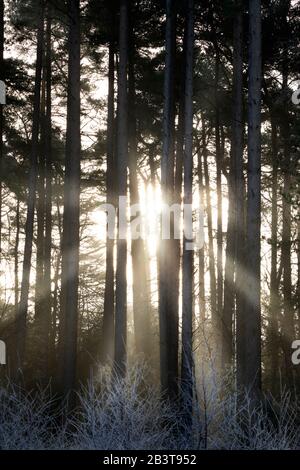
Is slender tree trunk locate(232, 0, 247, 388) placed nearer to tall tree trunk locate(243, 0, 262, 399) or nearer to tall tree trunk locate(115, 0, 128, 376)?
tall tree trunk locate(243, 0, 262, 399)

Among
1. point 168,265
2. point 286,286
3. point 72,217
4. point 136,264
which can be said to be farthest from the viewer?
point 136,264

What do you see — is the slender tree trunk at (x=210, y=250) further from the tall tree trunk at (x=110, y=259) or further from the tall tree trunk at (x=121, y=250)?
the tall tree trunk at (x=121, y=250)

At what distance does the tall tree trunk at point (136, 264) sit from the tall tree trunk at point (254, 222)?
7230mm

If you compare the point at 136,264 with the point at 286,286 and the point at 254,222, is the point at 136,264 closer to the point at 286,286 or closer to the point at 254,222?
the point at 286,286

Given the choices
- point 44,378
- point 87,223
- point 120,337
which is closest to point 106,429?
point 120,337

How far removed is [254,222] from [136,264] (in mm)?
8426

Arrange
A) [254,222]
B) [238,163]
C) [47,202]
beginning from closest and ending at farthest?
[254,222] → [238,163] → [47,202]

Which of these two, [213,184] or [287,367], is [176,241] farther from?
[213,184]

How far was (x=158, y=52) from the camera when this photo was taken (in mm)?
21891

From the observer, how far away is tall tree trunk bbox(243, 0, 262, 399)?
13.5 meters

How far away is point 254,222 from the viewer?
45.1 feet

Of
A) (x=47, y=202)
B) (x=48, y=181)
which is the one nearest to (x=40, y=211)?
(x=47, y=202)

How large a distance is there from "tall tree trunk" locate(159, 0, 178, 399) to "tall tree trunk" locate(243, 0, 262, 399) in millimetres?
3058

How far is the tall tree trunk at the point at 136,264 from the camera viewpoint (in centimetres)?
2142
